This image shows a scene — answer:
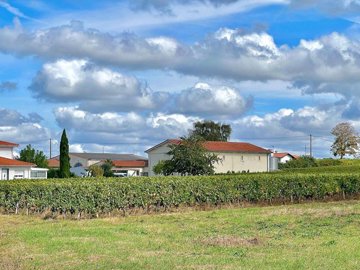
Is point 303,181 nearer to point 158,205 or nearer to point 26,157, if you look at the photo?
point 158,205

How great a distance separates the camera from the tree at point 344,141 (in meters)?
90.8

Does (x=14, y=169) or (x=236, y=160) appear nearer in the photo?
(x=14, y=169)

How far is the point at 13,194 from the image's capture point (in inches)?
1024

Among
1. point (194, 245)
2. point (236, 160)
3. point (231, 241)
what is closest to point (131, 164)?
point (236, 160)

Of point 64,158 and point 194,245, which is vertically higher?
point 64,158

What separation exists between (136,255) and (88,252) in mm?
1305

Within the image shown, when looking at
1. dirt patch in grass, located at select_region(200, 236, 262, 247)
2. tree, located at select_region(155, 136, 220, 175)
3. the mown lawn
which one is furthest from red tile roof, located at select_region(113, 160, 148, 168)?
dirt patch in grass, located at select_region(200, 236, 262, 247)

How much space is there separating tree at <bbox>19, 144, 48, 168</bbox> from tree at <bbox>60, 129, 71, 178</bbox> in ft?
89.1

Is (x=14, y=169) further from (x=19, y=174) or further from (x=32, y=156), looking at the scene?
(x=32, y=156)

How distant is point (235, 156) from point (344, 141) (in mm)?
18675

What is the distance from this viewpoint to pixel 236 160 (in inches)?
3374

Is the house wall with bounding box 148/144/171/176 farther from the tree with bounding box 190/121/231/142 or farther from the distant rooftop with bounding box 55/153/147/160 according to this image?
the distant rooftop with bounding box 55/153/147/160

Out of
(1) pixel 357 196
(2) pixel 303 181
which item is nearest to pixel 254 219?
(2) pixel 303 181

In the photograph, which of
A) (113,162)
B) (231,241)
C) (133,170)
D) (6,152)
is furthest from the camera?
(113,162)
